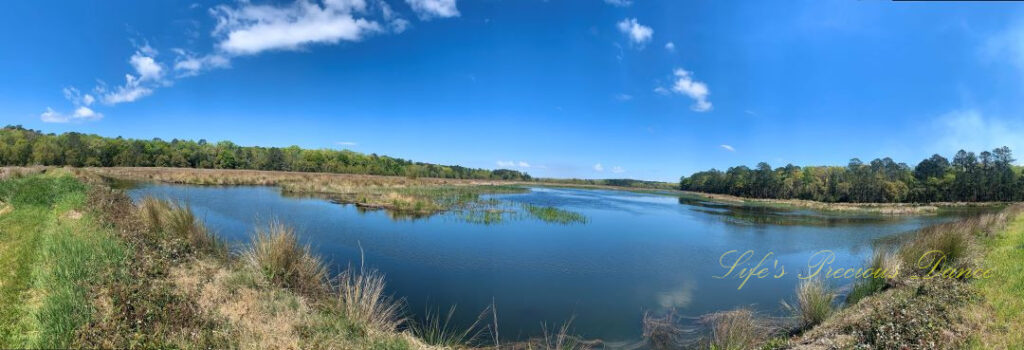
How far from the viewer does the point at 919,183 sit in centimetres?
7231

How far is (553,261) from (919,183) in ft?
305

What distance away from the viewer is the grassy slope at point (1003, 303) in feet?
16.4

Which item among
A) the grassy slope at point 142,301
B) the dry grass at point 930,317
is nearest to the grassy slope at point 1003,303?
the dry grass at point 930,317

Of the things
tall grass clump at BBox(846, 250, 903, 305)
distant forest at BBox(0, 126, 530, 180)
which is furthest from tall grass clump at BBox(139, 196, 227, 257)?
distant forest at BBox(0, 126, 530, 180)

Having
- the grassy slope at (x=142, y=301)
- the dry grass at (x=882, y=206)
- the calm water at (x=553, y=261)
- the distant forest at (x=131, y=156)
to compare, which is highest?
the distant forest at (x=131, y=156)

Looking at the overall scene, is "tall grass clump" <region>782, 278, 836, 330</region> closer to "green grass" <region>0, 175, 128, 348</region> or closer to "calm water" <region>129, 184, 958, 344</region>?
"calm water" <region>129, 184, 958, 344</region>

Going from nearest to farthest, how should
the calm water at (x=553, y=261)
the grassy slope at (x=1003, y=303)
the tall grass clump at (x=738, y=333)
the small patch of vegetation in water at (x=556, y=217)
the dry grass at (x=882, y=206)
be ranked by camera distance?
1. the grassy slope at (x=1003, y=303)
2. the tall grass clump at (x=738, y=333)
3. the calm water at (x=553, y=261)
4. the small patch of vegetation in water at (x=556, y=217)
5. the dry grass at (x=882, y=206)

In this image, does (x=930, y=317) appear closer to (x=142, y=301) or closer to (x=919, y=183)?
(x=142, y=301)

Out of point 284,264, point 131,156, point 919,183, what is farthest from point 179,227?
point 919,183

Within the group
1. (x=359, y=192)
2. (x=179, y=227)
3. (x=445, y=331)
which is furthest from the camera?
(x=359, y=192)

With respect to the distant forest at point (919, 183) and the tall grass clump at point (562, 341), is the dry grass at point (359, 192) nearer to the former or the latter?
the tall grass clump at point (562, 341)

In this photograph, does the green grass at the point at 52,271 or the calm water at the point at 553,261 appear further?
the calm water at the point at 553,261

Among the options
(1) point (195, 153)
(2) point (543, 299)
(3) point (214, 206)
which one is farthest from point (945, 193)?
(1) point (195, 153)

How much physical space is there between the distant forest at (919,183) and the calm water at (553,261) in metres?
65.8
